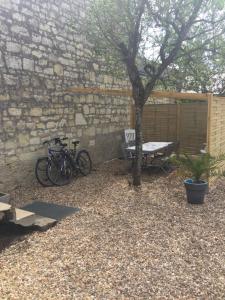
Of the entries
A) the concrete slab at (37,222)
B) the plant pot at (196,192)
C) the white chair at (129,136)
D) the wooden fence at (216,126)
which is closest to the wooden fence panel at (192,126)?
the white chair at (129,136)

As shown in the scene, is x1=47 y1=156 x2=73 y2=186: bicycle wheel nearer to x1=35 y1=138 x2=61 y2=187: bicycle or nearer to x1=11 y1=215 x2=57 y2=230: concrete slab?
x1=35 y1=138 x2=61 y2=187: bicycle

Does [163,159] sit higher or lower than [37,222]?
higher

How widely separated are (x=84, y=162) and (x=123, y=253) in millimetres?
4504

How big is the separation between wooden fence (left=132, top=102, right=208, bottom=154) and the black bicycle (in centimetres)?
305

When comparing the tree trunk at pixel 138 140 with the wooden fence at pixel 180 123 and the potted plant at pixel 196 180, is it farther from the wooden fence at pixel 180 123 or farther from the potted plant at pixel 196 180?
the wooden fence at pixel 180 123

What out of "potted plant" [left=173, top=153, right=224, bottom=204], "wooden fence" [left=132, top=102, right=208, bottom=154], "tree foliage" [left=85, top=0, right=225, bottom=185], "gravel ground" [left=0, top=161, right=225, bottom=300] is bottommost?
"gravel ground" [left=0, top=161, right=225, bottom=300]

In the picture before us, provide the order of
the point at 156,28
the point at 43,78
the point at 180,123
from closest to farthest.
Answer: the point at 156,28 → the point at 43,78 → the point at 180,123

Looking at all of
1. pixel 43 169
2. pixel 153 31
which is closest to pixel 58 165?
pixel 43 169

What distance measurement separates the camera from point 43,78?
6879 mm

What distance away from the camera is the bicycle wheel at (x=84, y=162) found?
7820 mm

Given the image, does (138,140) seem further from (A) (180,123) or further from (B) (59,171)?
(A) (180,123)

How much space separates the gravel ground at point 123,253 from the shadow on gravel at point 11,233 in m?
0.10

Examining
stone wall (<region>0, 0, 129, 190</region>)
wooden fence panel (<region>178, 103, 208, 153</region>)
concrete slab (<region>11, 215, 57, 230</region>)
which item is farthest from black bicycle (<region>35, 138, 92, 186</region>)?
wooden fence panel (<region>178, 103, 208, 153</region>)

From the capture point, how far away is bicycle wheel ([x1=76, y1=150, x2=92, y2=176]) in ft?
25.7
